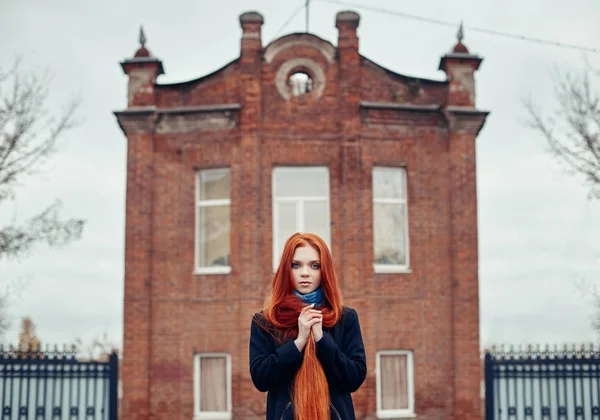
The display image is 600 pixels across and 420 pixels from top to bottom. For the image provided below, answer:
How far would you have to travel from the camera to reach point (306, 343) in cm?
443

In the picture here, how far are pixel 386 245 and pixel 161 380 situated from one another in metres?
5.32

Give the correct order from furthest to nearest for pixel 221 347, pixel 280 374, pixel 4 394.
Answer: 1. pixel 221 347
2. pixel 4 394
3. pixel 280 374

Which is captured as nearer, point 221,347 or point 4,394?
point 4,394

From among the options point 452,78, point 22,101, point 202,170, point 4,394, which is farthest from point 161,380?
point 452,78

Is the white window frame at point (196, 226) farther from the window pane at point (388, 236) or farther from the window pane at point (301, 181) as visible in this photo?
the window pane at point (388, 236)

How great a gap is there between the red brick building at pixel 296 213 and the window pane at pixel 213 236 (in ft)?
0.10

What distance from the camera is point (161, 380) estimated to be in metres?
17.3

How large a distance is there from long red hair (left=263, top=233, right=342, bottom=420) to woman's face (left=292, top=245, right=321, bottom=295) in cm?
2

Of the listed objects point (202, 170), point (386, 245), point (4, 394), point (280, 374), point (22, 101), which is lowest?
point (4, 394)

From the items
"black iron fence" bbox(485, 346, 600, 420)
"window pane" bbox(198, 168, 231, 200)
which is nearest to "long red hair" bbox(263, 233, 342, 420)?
"black iron fence" bbox(485, 346, 600, 420)

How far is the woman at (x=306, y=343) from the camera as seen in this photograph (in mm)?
→ 4410

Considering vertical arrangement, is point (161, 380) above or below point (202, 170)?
below

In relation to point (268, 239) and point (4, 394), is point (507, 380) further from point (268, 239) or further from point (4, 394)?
point (4, 394)

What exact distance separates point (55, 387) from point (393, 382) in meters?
6.55
